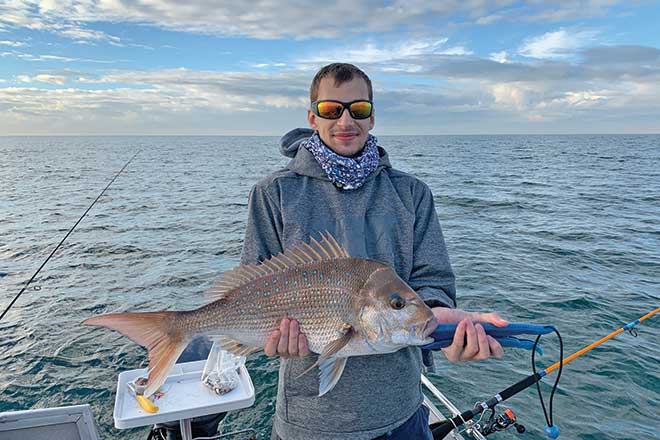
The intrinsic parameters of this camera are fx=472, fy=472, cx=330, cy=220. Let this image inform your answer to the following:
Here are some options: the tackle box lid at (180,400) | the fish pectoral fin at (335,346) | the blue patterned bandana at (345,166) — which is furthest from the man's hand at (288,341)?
the tackle box lid at (180,400)

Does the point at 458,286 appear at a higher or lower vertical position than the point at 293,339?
lower

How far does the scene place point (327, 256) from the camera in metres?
2.74

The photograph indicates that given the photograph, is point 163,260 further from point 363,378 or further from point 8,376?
point 363,378

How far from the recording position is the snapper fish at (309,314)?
256cm

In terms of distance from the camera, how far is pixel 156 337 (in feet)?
9.21

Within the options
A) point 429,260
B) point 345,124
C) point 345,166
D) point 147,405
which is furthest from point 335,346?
point 147,405

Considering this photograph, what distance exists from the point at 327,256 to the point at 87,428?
264 cm

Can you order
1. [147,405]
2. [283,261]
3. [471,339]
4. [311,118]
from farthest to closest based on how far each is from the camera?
[147,405] < [311,118] < [283,261] < [471,339]

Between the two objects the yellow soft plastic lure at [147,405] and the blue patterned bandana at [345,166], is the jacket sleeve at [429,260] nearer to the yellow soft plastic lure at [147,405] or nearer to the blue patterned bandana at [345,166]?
the blue patterned bandana at [345,166]

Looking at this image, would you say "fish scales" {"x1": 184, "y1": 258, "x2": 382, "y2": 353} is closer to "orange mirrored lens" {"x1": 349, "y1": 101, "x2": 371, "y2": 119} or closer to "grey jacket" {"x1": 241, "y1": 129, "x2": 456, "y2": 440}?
"grey jacket" {"x1": 241, "y1": 129, "x2": 456, "y2": 440}

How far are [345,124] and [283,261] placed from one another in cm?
95

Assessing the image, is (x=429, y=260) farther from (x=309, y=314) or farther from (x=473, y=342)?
(x=309, y=314)

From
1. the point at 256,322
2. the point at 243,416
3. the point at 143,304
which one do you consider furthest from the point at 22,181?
the point at 256,322

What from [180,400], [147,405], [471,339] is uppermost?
[471,339]
